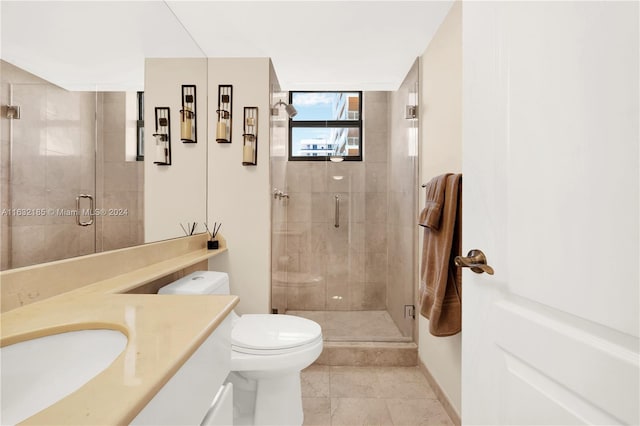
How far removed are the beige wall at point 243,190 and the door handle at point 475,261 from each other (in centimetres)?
168

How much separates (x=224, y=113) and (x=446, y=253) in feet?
5.77

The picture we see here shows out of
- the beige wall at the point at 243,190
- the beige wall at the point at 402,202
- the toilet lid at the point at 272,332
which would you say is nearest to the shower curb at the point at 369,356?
the beige wall at the point at 402,202

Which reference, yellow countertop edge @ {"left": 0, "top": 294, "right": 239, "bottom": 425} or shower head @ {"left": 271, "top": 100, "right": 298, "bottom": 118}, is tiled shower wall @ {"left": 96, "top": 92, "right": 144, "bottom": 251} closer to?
yellow countertop edge @ {"left": 0, "top": 294, "right": 239, "bottom": 425}

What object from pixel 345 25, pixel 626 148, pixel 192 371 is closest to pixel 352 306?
pixel 345 25

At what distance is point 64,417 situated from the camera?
345 mm

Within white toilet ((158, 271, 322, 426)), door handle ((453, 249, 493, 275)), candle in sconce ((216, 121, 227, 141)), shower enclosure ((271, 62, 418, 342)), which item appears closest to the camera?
door handle ((453, 249, 493, 275))

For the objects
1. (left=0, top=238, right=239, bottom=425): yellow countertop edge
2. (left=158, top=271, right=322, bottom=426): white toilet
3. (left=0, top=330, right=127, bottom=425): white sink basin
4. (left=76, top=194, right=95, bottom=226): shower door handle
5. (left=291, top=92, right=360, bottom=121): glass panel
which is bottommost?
(left=158, top=271, right=322, bottom=426): white toilet

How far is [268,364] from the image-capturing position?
53.4 inches

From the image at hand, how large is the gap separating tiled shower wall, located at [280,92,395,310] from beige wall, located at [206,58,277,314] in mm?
538

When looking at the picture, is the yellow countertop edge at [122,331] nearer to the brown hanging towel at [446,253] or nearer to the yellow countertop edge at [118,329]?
the yellow countertop edge at [118,329]

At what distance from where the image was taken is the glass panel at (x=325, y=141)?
2832mm

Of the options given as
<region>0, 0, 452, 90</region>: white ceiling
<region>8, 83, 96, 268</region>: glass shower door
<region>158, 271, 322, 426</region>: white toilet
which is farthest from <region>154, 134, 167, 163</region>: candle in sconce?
<region>158, 271, 322, 426</region>: white toilet

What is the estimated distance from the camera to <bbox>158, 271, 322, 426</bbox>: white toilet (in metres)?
1.37

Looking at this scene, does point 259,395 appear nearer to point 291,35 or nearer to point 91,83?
point 91,83
